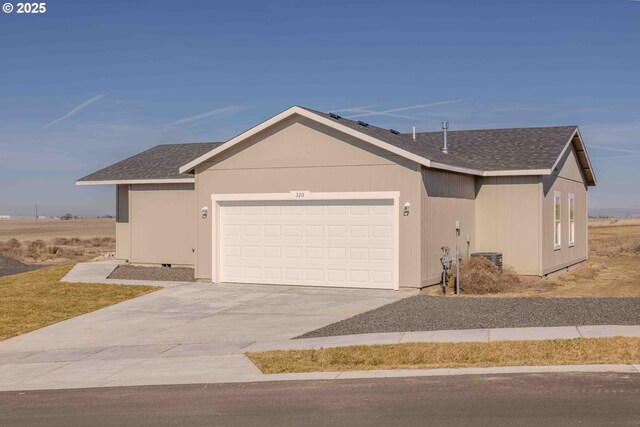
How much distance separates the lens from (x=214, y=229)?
22688 millimetres

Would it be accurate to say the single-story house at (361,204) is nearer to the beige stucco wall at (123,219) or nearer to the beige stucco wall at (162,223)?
the beige stucco wall at (162,223)

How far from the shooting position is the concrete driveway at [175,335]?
11773mm

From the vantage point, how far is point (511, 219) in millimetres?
24344

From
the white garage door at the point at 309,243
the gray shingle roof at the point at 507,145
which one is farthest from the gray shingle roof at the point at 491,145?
the white garage door at the point at 309,243

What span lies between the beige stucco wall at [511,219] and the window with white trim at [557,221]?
2.30 m

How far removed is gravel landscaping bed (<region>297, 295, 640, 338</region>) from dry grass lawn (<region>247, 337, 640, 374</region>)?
1.78m

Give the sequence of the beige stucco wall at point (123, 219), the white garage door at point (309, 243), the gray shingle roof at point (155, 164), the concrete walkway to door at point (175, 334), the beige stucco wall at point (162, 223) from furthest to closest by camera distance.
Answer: the beige stucco wall at point (123, 219) → the gray shingle roof at point (155, 164) → the beige stucco wall at point (162, 223) → the white garage door at point (309, 243) → the concrete walkway to door at point (175, 334)

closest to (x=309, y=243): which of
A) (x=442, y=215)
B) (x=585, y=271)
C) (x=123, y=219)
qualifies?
(x=442, y=215)

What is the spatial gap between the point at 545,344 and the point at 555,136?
52.4 feet

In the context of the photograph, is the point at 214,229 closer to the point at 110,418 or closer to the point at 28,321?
the point at 28,321

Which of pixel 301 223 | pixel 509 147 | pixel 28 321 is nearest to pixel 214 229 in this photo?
pixel 301 223

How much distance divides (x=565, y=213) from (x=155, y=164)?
1541 centimetres

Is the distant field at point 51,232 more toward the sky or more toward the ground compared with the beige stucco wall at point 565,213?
more toward the ground

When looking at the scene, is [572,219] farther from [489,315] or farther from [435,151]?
[489,315]
